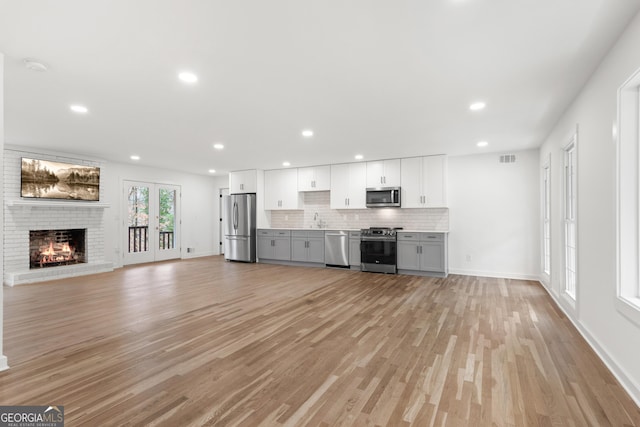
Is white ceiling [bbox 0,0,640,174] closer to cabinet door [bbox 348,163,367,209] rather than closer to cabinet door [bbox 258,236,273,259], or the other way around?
cabinet door [bbox 348,163,367,209]

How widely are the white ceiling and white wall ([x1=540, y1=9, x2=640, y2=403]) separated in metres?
0.19

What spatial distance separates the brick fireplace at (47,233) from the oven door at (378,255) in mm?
5674

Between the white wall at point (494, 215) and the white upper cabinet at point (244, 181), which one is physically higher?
the white upper cabinet at point (244, 181)

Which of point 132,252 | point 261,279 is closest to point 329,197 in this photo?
point 261,279

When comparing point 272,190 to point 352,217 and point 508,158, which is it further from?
point 508,158

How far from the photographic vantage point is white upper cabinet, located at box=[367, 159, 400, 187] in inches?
274

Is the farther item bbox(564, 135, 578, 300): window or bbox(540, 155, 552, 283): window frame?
bbox(540, 155, 552, 283): window frame

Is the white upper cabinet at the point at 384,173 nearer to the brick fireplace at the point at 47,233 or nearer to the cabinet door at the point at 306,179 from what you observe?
the cabinet door at the point at 306,179

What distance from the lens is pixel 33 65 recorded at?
2705 millimetres

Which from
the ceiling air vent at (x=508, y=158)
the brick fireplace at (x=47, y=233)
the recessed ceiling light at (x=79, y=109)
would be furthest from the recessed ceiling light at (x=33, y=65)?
the ceiling air vent at (x=508, y=158)

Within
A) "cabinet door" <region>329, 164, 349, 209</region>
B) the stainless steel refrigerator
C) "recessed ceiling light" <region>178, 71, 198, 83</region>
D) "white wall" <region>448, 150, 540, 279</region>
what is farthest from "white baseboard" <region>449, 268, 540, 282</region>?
"recessed ceiling light" <region>178, 71, 198, 83</region>

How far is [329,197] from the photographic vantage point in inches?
320

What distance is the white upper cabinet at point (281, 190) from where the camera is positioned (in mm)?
8289

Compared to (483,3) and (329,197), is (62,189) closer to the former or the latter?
(329,197)
